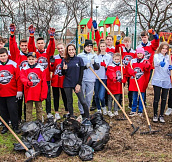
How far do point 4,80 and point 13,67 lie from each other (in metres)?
0.32

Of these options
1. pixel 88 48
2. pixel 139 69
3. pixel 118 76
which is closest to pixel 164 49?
pixel 139 69

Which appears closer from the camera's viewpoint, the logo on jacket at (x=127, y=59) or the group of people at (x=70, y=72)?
the group of people at (x=70, y=72)

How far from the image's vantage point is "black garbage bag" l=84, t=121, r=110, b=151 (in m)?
3.84

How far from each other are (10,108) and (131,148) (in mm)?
2552

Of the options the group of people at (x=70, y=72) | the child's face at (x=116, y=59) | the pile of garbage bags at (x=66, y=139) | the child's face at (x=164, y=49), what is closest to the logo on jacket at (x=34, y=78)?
the group of people at (x=70, y=72)

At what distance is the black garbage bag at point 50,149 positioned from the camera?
143 inches

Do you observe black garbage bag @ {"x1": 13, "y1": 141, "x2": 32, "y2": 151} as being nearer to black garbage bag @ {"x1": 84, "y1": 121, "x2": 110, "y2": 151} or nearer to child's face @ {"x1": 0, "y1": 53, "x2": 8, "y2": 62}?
black garbage bag @ {"x1": 84, "y1": 121, "x2": 110, "y2": 151}

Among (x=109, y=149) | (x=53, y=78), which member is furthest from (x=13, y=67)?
(x=109, y=149)

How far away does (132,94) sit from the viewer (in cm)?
624

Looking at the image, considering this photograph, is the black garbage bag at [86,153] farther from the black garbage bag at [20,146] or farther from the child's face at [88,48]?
the child's face at [88,48]

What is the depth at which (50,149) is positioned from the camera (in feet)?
12.0

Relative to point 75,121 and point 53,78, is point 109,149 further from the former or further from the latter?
point 53,78

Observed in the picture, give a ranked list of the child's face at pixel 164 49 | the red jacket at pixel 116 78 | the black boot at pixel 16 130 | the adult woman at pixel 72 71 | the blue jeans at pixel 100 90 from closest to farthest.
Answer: the black boot at pixel 16 130 → the adult woman at pixel 72 71 → the child's face at pixel 164 49 → the red jacket at pixel 116 78 → the blue jeans at pixel 100 90

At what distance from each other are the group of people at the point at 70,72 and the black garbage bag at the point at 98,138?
0.48m
